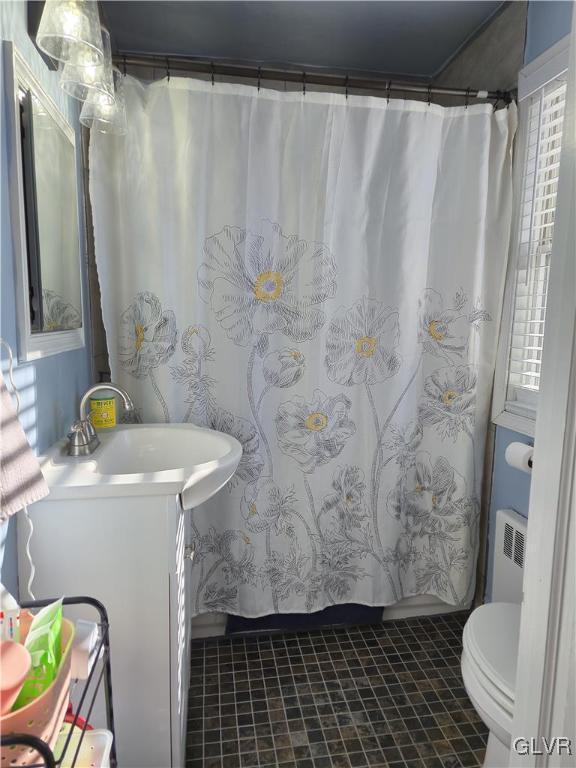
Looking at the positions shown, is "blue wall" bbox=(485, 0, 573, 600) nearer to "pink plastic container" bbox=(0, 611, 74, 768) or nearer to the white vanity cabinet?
the white vanity cabinet

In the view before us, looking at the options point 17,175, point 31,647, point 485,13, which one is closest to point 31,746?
point 31,647

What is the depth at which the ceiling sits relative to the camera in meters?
1.80

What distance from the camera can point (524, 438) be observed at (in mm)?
1742

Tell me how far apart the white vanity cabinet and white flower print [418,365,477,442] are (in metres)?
1.11

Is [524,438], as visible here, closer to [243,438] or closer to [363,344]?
[363,344]

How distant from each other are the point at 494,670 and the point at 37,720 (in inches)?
40.6

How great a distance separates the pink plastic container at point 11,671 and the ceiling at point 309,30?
2089 millimetres

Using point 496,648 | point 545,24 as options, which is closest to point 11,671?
point 496,648

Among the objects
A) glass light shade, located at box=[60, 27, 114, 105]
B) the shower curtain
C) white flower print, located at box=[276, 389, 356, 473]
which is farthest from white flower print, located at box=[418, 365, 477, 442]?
glass light shade, located at box=[60, 27, 114, 105]

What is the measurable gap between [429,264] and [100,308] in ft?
4.12

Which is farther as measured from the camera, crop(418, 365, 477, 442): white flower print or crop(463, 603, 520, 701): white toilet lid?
crop(418, 365, 477, 442): white flower print

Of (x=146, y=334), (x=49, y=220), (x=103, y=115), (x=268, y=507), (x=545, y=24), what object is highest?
(x=545, y=24)

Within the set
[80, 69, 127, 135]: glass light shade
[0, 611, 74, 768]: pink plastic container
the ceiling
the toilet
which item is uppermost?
the ceiling

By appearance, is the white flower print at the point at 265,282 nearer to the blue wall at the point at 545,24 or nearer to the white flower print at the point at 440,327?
the white flower print at the point at 440,327
